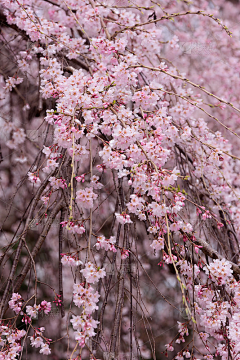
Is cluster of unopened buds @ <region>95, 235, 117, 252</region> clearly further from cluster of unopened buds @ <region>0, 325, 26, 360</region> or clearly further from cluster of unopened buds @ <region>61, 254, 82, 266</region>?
cluster of unopened buds @ <region>0, 325, 26, 360</region>

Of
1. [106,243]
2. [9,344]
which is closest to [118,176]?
[106,243]

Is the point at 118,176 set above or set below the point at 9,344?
above

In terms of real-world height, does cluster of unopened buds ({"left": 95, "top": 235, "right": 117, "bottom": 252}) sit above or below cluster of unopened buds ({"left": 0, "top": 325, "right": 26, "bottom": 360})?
above

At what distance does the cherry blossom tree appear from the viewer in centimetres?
108

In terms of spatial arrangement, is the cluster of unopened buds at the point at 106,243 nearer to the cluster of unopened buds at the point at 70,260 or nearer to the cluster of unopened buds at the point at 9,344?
the cluster of unopened buds at the point at 70,260

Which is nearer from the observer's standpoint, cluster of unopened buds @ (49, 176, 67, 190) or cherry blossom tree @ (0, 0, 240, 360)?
cherry blossom tree @ (0, 0, 240, 360)

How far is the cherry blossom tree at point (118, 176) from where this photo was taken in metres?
1.08

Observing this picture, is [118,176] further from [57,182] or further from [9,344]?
[9,344]

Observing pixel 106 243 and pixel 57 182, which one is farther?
pixel 57 182

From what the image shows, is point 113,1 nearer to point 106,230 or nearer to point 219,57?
point 106,230

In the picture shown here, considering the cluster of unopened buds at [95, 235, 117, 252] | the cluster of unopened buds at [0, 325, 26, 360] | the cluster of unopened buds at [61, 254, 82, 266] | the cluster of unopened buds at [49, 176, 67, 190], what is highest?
the cluster of unopened buds at [49, 176, 67, 190]

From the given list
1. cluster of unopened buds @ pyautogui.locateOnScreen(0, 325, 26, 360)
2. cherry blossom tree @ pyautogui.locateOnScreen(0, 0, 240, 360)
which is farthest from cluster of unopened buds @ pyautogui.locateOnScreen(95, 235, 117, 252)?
cluster of unopened buds @ pyautogui.locateOnScreen(0, 325, 26, 360)

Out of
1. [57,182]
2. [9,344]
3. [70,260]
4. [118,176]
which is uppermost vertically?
[118,176]

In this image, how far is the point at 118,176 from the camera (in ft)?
3.77
